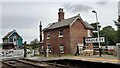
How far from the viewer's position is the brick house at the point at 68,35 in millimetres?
34156

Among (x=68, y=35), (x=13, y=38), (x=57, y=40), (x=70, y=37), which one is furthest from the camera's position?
(x=13, y=38)

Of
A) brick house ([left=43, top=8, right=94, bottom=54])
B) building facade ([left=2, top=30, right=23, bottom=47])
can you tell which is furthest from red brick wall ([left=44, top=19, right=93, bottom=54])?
building facade ([left=2, top=30, right=23, bottom=47])

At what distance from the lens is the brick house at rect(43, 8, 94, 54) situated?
34156 mm

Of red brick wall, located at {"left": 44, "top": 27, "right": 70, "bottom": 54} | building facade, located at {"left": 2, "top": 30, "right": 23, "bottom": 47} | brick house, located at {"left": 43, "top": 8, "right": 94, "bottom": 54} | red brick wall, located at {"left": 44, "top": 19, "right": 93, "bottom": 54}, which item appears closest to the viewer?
red brick wall, located at {"left": 44, "top": 19, "right": 93, "bottom": 54}

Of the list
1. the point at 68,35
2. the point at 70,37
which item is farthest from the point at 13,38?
the point at 70,37

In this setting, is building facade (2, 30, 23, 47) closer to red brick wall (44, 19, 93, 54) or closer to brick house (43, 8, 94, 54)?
brick house (43, 8, 94, 54)

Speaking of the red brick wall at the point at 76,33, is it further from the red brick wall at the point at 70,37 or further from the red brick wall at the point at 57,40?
the red brick wall at the point at 57,40

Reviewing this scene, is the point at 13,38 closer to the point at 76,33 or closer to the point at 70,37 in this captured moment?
the point at 76,33

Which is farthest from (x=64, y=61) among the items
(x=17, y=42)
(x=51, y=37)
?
(x=17, y=42)

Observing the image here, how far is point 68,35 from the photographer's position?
112ft

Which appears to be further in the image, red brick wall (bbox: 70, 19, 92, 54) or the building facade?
the building facade

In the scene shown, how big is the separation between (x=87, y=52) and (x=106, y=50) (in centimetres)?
286

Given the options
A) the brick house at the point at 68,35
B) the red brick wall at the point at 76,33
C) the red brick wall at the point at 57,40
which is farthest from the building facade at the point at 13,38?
the red brick wall at the point at 76,33

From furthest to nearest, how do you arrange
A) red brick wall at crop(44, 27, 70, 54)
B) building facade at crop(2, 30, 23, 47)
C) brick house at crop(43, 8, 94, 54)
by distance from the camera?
building facade at crop(2, 30, 23, 47) → red brick wall at crop(44, 27, 70, 54) → brick house at crop(43, 8, 94, 54)
